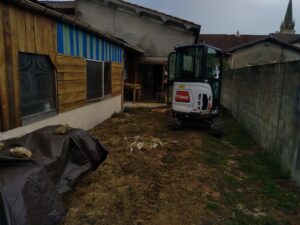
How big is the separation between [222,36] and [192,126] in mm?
27484

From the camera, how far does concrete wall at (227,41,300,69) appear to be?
727 inches

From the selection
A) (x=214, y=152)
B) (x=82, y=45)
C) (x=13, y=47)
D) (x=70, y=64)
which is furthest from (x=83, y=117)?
(x=214, y=152)

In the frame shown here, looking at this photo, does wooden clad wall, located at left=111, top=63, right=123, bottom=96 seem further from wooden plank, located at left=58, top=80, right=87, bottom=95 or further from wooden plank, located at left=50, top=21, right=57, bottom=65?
wooden plank, located at left=50, top=21, right=57, bottom=65

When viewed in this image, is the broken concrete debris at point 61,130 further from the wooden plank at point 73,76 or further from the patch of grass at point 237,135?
the patch of grass at point 237,135

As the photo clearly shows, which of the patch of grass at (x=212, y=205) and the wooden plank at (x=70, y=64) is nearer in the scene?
the patch of grass at (x=212, y=205)

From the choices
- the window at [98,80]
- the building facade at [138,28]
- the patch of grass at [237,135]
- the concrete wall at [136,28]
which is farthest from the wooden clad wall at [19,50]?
the concrete wall at [136,28]

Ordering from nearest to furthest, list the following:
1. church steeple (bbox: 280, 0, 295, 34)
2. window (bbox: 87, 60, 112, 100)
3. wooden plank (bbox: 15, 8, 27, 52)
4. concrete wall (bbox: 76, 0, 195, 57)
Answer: wooden plank (bbox: 15, 8, 27, 52), window (bbox: 87, 60, 112, 100), concrete wall (bbox: 76, 0, 195, 57), church steeple (bbox: 280, 0, 295, 34)

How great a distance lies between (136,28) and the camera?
1274 centimetres

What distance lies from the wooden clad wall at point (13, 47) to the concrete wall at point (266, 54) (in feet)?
59.6

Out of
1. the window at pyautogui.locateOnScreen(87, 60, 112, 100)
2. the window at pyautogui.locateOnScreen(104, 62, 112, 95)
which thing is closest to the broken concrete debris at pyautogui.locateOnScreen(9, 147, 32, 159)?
the window at pyautogui.locateOnScreen(87, 60, 112, 100)

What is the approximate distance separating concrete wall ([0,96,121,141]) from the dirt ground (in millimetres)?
847

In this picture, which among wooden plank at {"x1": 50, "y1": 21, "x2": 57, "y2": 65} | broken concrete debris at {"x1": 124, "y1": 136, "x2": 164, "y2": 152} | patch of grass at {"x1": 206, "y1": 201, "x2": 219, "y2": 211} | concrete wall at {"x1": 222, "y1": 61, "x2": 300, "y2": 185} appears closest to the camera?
patch of grass at {"x1": 206, "y1": 201, "x2": 219, "y2": 211}

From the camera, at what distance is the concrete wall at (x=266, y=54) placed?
18458 mm

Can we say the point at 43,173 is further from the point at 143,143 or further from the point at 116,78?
the point at 116,78
